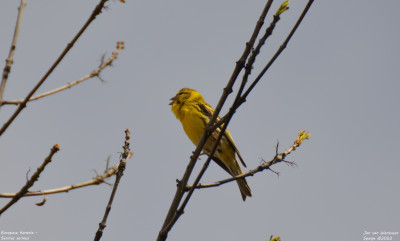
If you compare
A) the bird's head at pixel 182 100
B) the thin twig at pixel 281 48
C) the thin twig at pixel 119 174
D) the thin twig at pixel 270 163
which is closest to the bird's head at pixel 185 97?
the bird's head at pixel 182 100

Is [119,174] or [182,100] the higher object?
[182,100]

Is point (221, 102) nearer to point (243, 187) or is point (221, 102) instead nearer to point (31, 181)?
point (31, 181)

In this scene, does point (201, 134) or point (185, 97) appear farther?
point (185, 97)

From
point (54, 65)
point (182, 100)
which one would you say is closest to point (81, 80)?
point (54, 65)

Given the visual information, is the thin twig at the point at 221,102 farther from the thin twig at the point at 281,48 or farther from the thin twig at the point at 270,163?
the thin twig at the point at 270,163

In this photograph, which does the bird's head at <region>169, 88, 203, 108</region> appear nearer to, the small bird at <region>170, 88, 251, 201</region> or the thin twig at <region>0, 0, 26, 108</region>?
the small bird at <region>170, 88, 251, 201</region>

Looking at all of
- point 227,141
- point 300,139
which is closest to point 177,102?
point 227,141

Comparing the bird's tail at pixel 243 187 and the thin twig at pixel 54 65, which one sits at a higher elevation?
the bird's tail at pixel 243 187

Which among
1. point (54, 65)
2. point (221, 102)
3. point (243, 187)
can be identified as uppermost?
point (243, 187)

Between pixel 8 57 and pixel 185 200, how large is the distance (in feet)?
4.47

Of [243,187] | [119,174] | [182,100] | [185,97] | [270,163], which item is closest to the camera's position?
[119,174]

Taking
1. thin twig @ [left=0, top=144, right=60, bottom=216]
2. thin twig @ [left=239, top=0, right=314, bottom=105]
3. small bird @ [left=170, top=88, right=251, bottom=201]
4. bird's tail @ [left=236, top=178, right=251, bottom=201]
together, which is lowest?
thin twig @ [left=0, top=144, right=60, bottom=216]

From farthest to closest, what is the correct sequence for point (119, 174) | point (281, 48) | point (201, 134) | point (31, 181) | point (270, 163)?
point (201, 134) < point (270, 163) < point (119, 174) < point (281, 48) < point (31, 181)

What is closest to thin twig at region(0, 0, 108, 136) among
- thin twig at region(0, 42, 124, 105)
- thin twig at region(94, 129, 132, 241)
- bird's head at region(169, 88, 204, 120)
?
thin twig at region(0, 42, 124, 105)
